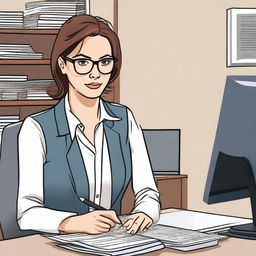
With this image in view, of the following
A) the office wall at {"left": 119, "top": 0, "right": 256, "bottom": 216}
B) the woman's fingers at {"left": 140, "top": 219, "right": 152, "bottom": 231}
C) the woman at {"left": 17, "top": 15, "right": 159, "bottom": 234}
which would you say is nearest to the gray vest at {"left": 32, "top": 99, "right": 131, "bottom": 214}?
the woman at {"left": 17, "top": 15, "right": 159, "bottom": 234}

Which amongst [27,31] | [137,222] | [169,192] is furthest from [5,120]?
[137,222]

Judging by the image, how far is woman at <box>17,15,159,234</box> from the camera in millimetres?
1968

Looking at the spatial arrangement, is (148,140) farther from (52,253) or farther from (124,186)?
(52,253)

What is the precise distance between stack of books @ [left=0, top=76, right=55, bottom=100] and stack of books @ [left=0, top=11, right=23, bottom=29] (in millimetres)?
367

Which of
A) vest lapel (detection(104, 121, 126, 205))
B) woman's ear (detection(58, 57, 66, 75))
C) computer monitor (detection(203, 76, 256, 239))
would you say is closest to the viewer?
computer monitor (detection(203, 76, 256, 239))

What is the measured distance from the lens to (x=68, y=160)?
2045mm

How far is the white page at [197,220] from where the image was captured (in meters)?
1.91

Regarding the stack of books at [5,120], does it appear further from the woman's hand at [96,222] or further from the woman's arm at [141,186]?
the woman's hand at [96,222]

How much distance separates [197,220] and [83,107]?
558 mm

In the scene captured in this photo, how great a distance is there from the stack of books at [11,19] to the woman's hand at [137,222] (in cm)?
242

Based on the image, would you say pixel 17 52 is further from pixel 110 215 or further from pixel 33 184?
pixel 110 215

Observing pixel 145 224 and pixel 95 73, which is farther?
pixel 95 73

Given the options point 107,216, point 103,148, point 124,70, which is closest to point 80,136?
point 103,148

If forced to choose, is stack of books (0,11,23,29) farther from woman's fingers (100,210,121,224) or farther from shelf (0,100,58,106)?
woman's fingers (100,210,121,224)
